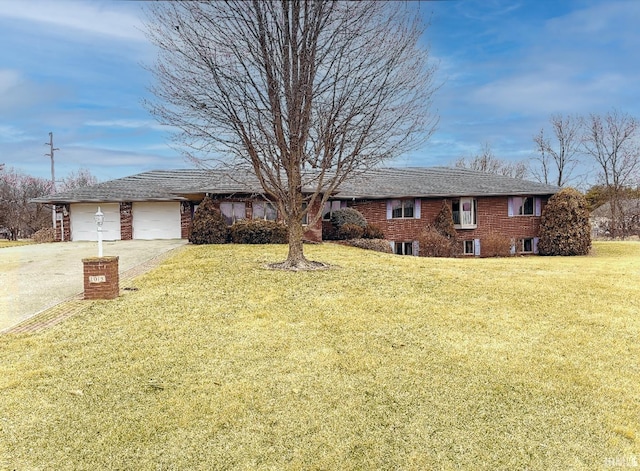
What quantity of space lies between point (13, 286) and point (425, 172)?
74.6 feet

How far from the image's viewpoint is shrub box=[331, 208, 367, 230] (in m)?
21.3

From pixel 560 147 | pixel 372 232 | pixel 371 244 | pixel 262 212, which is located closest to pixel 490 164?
pixel 560 147

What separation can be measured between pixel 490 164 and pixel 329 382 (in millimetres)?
47629

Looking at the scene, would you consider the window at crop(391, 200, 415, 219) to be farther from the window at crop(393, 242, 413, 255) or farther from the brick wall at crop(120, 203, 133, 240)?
the brick wall at crop(120, 203, 133, 240)

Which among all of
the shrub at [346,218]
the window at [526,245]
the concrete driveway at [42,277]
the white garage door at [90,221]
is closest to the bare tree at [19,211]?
the white garage door at [90,221]

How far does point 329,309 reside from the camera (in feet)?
27.1

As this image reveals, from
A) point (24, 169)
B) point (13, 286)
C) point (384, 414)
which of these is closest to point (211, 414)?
point (384, 414)

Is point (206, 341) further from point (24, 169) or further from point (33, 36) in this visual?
point (24, 169)

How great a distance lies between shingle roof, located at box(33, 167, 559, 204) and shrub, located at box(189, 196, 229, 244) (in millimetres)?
1767

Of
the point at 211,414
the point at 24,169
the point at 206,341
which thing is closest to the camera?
the point at 211,414

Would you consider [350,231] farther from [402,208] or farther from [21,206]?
[21,206]

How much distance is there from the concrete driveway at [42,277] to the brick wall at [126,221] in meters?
5.29

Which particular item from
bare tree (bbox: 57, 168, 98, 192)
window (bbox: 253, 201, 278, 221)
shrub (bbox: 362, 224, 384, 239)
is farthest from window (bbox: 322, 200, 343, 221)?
bare tree (bbox: 57, 168, 98, 192)

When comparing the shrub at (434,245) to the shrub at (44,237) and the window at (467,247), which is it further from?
the shrub at (44,237)
